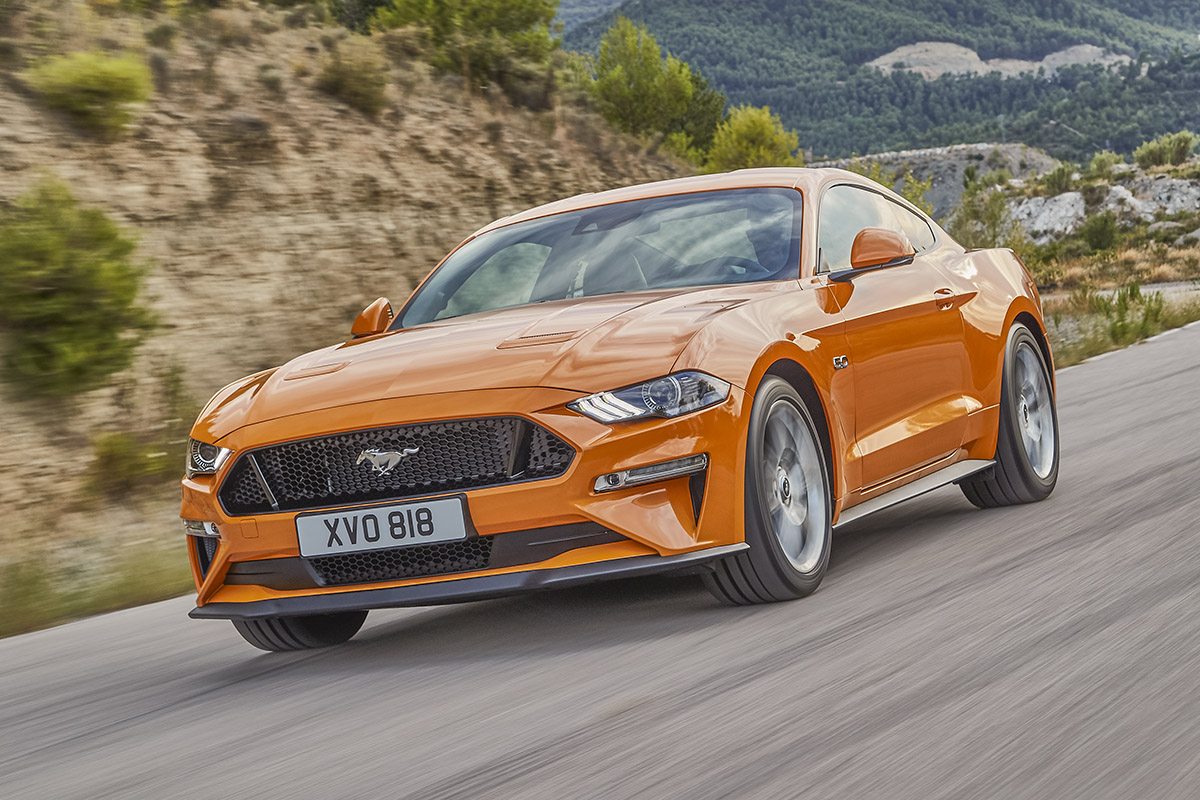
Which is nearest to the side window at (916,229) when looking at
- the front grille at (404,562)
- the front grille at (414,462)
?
the front grille at (414,462)

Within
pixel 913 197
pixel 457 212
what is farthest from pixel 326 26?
pixel 913 197

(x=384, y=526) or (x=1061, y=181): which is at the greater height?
(x=384, y=526)

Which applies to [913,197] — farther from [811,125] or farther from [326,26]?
[811,125]

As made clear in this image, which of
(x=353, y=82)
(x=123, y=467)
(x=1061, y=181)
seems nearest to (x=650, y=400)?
(x=123, y=467)

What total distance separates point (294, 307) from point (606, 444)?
13.7 meters

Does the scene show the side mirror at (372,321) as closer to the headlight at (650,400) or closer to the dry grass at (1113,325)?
the headlight at (650,400)

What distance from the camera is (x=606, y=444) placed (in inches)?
164

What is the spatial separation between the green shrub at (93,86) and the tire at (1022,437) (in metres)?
12.6

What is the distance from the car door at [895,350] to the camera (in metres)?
5.32

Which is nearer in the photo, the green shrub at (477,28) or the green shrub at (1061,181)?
the green shrub at (477,28)

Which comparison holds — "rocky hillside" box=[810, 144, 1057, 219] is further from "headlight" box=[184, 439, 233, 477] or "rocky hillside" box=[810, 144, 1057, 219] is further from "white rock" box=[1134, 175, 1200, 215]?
"headlight" box=[184, 439, 233, 477]

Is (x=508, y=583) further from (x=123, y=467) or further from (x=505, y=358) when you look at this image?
(x=123, y=467)

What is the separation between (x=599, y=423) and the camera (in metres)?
4.19

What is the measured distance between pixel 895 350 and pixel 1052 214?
304ft
